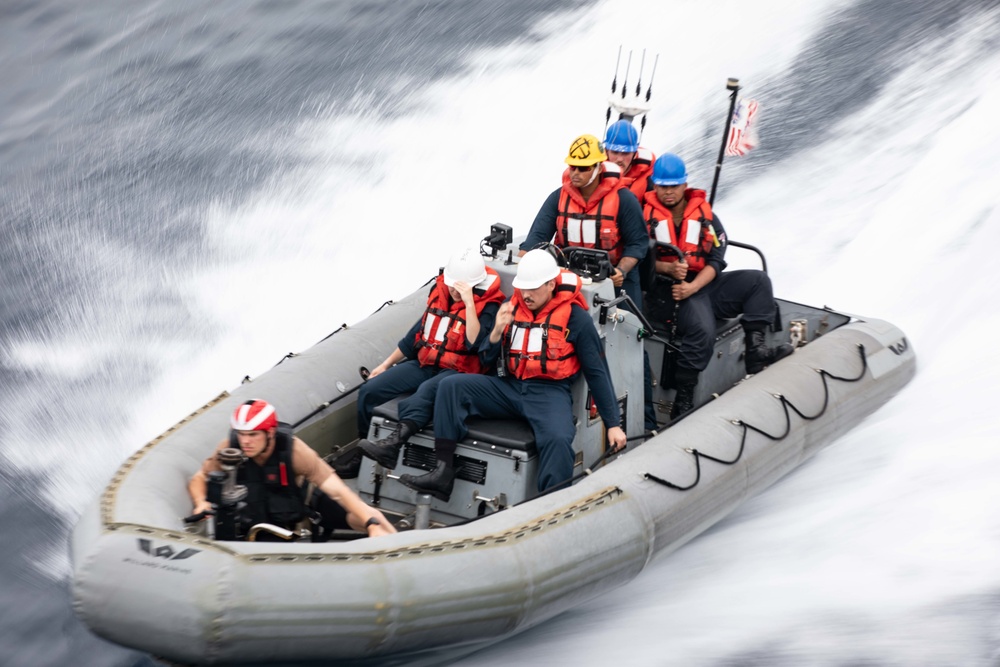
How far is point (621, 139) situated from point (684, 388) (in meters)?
1.33

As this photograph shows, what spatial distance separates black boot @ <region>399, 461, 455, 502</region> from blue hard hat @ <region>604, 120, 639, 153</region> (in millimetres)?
2163

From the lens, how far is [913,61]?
428 inches

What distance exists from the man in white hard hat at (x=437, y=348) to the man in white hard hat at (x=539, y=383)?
140 millimetres

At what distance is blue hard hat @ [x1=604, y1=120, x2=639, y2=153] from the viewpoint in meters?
7.09

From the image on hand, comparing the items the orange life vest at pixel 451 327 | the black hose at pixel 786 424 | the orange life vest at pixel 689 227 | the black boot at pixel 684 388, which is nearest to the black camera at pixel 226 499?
the orange life vest at pixel 451 327

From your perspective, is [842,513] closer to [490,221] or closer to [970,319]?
[970,319]

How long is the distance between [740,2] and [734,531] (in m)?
6.68

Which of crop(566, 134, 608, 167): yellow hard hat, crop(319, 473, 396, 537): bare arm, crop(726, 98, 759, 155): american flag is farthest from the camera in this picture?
Answer: crop(726, 98, 759, 155): american flag

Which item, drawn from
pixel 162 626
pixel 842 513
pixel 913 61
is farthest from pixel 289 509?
pixel 913 61

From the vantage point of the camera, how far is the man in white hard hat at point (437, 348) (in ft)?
19.2

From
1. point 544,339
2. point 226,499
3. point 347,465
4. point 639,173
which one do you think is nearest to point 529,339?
point 544,339

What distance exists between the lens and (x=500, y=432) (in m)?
5.79

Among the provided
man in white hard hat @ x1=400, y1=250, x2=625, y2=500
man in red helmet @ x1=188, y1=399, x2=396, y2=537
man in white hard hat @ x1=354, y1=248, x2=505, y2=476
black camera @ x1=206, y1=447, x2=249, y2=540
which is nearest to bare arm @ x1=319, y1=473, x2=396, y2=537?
man in red helmet @ x1=188, y1=399, x2=396, y2=537

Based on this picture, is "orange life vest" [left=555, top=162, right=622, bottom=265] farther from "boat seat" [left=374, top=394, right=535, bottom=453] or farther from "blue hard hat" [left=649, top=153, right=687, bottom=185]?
"boat seat" [left=374, top=394, right=535, bottom=453]
